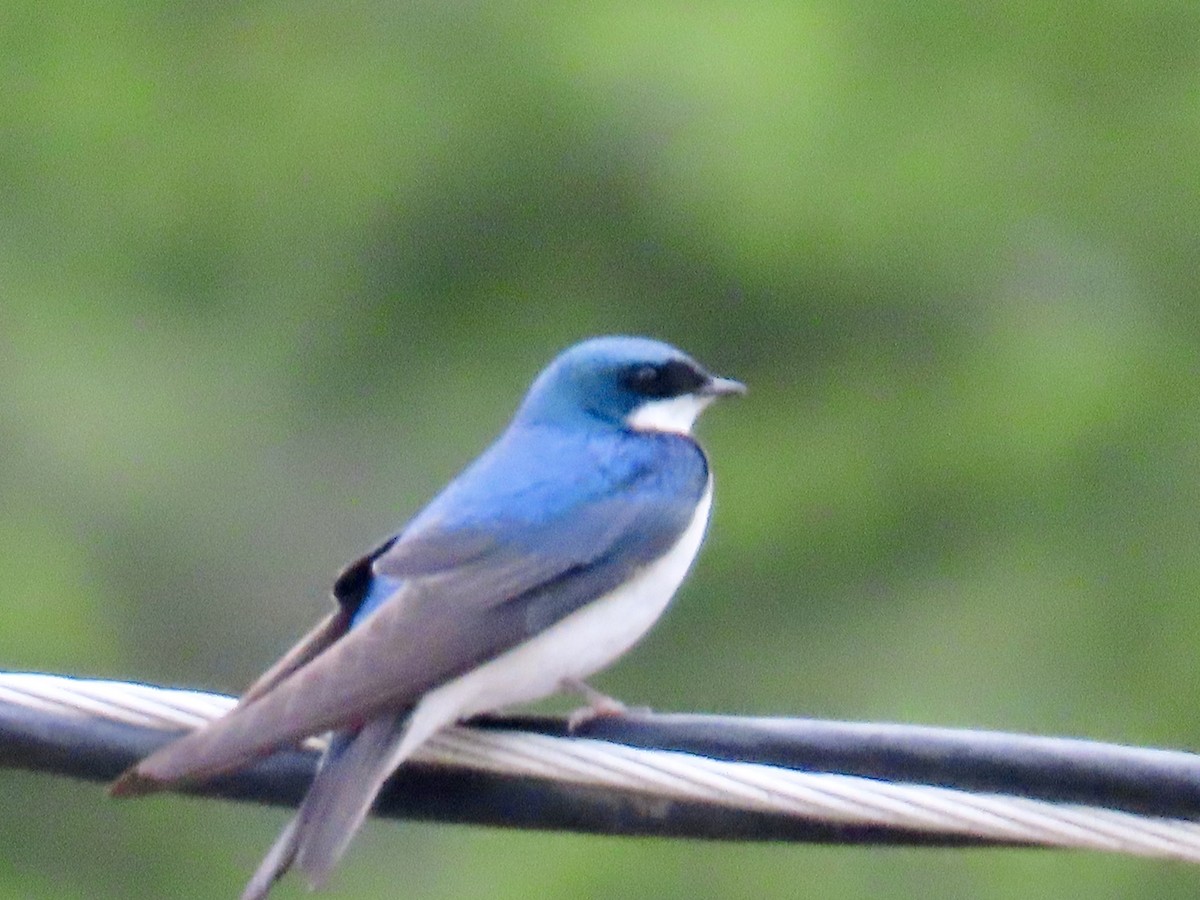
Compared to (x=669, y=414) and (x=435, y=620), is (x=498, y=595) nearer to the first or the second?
(x=435, y=620)

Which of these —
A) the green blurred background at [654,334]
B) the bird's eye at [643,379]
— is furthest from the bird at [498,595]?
the green blurred background at [654,334]

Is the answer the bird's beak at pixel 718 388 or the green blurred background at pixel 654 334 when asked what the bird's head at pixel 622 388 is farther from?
the green blurred background at pixel 654 334

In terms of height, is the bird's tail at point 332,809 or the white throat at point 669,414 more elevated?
the white throat at point 669,414

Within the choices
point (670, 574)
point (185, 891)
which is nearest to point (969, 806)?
point (670, 574)

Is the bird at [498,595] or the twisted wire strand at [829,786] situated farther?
the bird at [498,595]

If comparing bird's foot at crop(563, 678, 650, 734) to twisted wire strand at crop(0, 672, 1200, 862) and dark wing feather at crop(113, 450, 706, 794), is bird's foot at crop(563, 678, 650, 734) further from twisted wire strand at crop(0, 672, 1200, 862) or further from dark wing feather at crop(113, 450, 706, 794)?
twisted wire strand at crop(0, 672, 1200, 862)

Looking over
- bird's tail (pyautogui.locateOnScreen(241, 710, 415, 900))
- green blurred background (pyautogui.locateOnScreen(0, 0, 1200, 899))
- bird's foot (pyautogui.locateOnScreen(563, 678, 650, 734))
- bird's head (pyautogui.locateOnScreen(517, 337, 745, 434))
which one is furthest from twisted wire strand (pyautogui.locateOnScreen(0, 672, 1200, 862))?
green blurred background (pyautogui.locateOnScreen(0, 0, 1200, 899))

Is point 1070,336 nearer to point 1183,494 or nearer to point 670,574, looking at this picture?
point 1183,494
